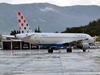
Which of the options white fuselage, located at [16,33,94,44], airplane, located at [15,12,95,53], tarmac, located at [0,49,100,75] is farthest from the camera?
airplane, located at [15,12,95,53]

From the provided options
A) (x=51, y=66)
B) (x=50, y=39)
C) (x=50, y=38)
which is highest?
(x=50, y=38)

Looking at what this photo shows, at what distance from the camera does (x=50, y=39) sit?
39312mm

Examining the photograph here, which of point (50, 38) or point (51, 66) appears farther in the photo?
point (50, 38)

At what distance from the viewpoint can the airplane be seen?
37062 mm

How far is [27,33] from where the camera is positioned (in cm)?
3744

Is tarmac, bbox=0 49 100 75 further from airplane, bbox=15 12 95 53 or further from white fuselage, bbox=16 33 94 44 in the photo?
airplane, bbox=15 12 95 53

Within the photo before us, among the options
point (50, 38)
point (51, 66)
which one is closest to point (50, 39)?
point (50, 38)

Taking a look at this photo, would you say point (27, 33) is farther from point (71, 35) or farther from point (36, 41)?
point (71, 35)

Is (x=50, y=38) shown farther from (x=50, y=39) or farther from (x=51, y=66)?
(x=51, y=66)

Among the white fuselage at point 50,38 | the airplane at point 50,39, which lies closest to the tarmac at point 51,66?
the white fuselage at point 50,38

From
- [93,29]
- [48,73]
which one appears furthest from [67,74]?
[93,29]

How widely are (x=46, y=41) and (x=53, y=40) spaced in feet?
5.61

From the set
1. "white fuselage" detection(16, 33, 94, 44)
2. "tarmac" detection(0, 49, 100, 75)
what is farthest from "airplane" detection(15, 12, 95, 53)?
"tarmac" detection(0, 49, 100, 75)

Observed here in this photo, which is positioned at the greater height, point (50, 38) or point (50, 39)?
point (50, 38)
